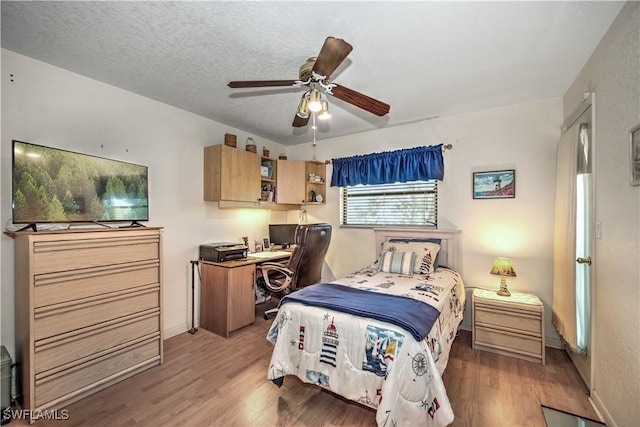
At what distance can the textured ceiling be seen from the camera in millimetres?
1565

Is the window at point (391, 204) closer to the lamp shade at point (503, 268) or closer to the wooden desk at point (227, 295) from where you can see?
the lamp shade at point (503, 268)

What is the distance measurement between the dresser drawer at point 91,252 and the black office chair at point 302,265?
3.98 feet

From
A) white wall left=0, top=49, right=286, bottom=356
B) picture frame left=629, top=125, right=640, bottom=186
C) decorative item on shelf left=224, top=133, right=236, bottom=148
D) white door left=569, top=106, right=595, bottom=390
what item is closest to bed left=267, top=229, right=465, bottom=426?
white door left=569, top=106, right=595, bottom=390

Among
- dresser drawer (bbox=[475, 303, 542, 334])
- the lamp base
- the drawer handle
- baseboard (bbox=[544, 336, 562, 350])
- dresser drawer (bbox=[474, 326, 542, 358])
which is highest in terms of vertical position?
the drawer handle

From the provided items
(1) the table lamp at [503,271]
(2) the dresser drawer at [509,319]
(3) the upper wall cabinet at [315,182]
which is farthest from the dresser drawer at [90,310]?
(1) the table lamp at [503,271]

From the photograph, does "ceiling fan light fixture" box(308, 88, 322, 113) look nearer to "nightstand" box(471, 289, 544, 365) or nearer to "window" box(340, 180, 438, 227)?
"window" box(340, 180, 438, 227)

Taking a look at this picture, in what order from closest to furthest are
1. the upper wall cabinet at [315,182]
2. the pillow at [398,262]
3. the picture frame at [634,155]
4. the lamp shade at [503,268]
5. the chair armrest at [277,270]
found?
the picture frame at [634,155] → the lamp shade at [503,268] → the pillow at [398,262] → the chair armrest at [277,270] → the upper wall cabinet at [315,182]

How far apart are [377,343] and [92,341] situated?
2039 mm

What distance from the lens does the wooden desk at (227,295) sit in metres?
2.92

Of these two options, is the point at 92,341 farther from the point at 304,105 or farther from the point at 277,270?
the point at 304,105

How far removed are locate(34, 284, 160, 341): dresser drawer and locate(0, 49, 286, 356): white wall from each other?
0.48 meters

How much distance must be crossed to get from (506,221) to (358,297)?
2.02 metres

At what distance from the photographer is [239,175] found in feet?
11.1

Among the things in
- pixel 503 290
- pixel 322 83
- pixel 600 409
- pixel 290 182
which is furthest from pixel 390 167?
pixel 600 409
